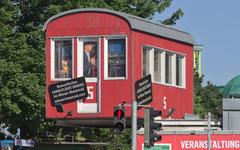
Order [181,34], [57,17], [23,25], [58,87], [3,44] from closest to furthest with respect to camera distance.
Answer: [58,87], [57,17], [181,34], [3,44], [23,25]

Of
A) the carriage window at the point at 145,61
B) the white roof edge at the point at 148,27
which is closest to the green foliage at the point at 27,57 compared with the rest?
the white roof edge at the point at 148,27

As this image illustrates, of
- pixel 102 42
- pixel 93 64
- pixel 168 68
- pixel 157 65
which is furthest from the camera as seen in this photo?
pixel 168 68

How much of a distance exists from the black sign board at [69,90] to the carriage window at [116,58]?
1264 mm

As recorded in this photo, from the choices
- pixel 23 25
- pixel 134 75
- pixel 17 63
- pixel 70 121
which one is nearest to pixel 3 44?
pixel 17 63

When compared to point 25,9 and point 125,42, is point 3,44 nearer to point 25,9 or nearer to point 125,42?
point 25,9

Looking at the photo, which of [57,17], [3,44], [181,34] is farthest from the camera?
[3,44]

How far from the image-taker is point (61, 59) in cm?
2772

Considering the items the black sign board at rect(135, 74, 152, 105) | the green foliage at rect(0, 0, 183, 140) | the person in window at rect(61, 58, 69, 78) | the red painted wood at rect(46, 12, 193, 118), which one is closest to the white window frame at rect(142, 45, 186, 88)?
the red painted wood at rect(46, 12, 193, 118)

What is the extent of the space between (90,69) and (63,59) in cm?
114

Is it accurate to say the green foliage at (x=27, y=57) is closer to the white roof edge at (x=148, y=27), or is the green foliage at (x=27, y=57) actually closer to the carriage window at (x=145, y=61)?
the white roof edge at (x=148, y=27)

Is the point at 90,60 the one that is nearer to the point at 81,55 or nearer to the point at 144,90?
the point at 81,55

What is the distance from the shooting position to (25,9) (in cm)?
4503

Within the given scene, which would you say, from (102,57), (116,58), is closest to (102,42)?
(102,57)

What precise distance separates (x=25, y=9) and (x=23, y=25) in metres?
0.99
